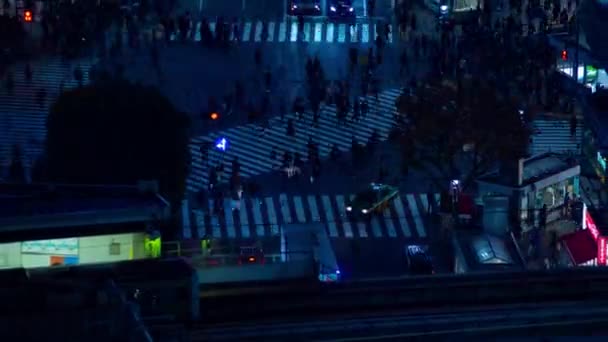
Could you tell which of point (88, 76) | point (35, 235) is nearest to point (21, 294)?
point (35, 235)

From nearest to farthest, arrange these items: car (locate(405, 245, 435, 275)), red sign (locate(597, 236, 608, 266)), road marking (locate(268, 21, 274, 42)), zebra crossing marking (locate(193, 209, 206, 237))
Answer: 1. red sign (locate(597, 236, 608, 266))
2. car (locate(405, 245, 435, 275))
3. zebra crossing marking (locate(193, 209, 206, 237))
4. road marking (locate(268, 21, 274, 42))

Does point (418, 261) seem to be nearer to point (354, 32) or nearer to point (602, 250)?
point (602, 250)

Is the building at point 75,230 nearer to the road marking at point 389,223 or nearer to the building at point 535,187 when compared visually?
the road marking at point 389,223

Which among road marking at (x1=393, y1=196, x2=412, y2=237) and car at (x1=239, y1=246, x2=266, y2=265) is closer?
car at (x1=239, y1=246, x2=266, y2=265)

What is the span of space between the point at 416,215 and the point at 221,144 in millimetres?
4366

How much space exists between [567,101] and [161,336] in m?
20.1

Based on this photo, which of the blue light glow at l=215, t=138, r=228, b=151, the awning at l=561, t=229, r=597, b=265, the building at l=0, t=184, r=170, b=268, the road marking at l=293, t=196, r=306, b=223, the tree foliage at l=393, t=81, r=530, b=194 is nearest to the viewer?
the building at l=0, t=184, r=170, b=268

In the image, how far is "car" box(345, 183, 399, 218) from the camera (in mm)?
26453

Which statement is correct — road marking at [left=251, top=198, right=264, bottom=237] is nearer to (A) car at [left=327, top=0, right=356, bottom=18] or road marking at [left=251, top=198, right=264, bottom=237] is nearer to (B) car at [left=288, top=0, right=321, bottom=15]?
(A) car at [left=327, top=0, right=356, bottom=18]

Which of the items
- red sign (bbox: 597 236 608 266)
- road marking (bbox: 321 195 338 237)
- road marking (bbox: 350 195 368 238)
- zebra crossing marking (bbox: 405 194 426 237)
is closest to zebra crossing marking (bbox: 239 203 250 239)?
road marking (bbox: 321 195 338 237)

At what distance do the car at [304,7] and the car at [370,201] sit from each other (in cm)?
1328

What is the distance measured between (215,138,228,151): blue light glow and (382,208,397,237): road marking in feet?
12.4

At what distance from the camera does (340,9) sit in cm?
3997

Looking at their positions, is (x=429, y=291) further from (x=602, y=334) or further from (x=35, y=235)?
(x=35, y=235)
